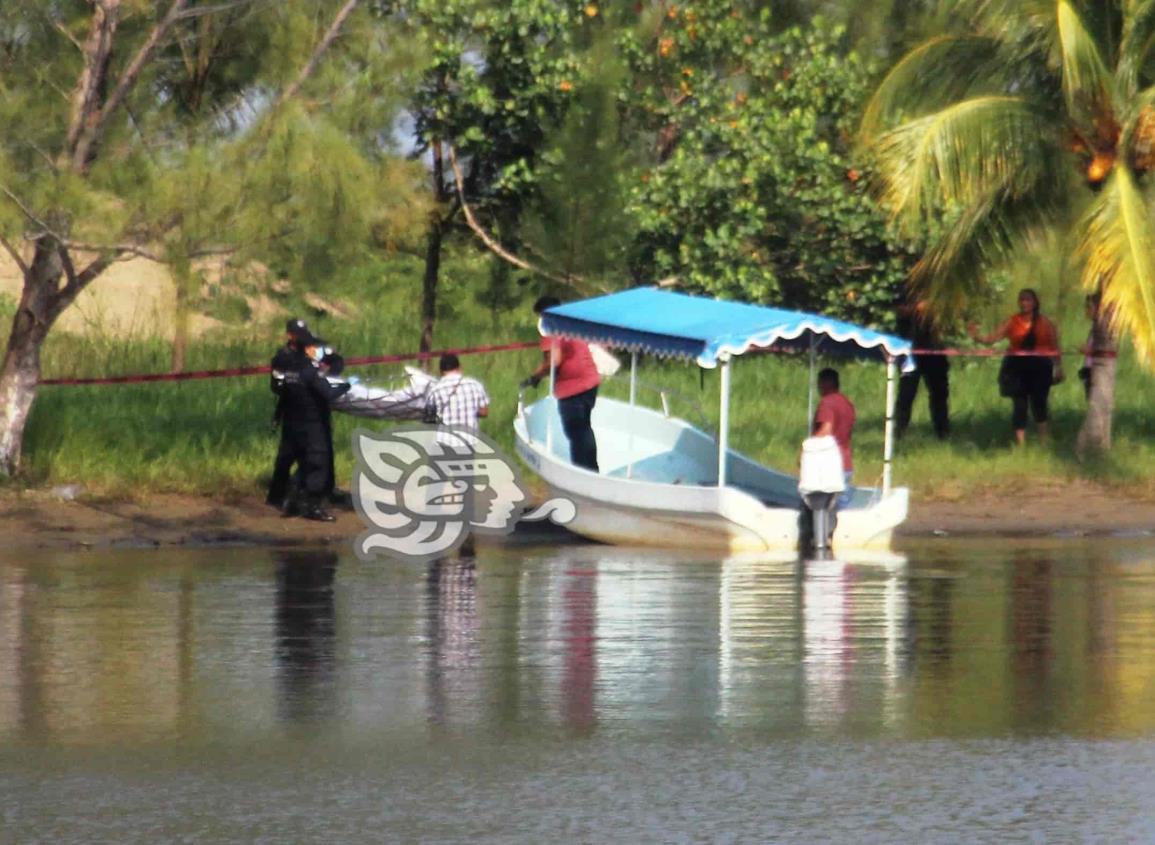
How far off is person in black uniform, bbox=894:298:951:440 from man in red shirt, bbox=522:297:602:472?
16.5 feet

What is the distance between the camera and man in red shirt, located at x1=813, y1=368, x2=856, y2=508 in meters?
→ 18.4

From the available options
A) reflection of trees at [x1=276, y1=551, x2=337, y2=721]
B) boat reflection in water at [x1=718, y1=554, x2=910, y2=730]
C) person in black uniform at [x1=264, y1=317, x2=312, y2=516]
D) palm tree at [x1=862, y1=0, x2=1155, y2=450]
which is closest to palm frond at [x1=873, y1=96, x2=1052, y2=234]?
palm tree at [x1=862, y1=0, x2=1155, y2=450]

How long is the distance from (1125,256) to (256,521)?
8.12 meters

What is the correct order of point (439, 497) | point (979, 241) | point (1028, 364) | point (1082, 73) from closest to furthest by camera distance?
point (439, 497) < point (1082, 73) < point (979, 241) < point (1028, 364)

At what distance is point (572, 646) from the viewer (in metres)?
12.0

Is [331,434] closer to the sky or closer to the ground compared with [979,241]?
closer to the ground

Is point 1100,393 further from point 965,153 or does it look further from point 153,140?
point 153,140

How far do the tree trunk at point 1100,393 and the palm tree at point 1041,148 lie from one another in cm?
2

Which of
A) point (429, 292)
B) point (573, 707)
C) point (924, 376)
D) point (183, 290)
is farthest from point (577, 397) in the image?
point (429, 292)

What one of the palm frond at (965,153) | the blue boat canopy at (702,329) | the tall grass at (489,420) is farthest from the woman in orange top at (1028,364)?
the blue boat canopy at (702,329)

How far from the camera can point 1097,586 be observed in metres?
15.1

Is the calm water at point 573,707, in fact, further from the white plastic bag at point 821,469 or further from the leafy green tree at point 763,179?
the leafy green tree at point 763,179

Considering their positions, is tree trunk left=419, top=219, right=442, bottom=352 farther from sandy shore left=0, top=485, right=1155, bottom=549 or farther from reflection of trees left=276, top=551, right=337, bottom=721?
reflection of trees left=276, top=551, right=337, bottom=721

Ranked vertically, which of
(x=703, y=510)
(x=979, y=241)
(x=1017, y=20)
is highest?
(x=1017, y=20)
